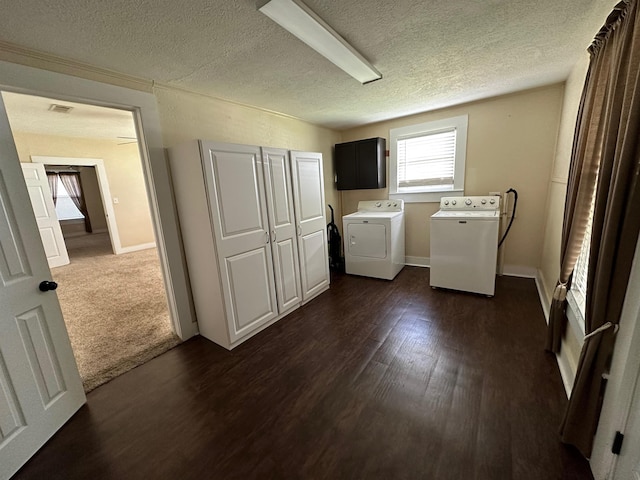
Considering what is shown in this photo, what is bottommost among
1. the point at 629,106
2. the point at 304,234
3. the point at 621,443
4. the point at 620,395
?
the point at 621,443

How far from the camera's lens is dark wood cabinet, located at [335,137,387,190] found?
156 inches

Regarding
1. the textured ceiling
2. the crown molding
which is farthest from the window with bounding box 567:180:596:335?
the crown molding

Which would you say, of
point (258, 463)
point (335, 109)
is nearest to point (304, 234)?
point (335, 109)

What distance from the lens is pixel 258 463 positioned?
1.31m

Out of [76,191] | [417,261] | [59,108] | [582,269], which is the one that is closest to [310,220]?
[417,261]

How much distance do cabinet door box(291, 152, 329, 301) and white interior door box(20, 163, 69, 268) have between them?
5.07m

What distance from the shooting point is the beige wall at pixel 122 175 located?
485 centimetres

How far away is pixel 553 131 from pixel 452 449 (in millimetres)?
3517

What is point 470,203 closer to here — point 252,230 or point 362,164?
point 362,164

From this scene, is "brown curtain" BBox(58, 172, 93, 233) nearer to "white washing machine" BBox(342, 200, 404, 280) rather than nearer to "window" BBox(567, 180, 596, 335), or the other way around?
"white washing machine" BBox(342, 200, 404, 280)

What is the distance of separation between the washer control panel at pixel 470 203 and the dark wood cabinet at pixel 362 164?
1009mm

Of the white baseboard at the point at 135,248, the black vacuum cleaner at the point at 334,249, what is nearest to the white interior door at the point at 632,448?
the black vacuum cleaner at the point at 334,249

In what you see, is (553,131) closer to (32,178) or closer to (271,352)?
(271,352)

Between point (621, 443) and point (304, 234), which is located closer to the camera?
point (621, 443)
